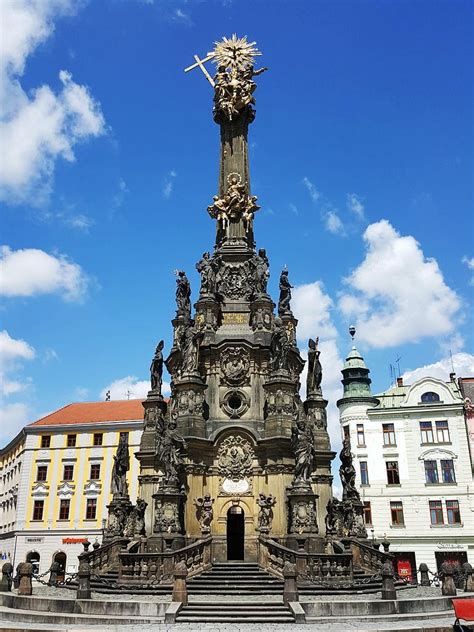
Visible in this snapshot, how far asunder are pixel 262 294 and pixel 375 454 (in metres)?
19.4

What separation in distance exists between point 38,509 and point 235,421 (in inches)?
1137

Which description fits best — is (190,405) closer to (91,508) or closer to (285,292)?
(285,292)

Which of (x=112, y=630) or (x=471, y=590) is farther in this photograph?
(x=471, y=590)

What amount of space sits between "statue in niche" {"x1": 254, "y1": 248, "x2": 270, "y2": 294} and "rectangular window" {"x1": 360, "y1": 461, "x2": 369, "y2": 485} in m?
19.1

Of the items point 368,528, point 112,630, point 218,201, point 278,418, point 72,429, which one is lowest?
point 112,630

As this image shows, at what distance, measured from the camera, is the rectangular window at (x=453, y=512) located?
37.2 metres

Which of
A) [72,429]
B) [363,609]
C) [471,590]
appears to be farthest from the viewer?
[72,429]

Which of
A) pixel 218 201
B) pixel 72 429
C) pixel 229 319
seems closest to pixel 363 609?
pixel 229 319

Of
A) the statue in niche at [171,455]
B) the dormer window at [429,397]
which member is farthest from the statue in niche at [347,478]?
the dormer window at [429,397]

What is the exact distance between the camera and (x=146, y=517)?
23656 mm

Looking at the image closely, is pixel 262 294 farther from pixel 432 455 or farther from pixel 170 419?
pixel 432 455

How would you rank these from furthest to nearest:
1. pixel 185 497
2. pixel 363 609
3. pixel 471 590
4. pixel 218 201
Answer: pixel 218 201
pixel 185 497
pixel 471 590
pixel 363 609

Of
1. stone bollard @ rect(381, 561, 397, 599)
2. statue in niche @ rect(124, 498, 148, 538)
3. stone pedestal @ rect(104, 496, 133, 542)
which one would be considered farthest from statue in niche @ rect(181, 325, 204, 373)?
stone bollard @ rect(381, 561, 397, 599)

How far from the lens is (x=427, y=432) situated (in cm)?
3978
